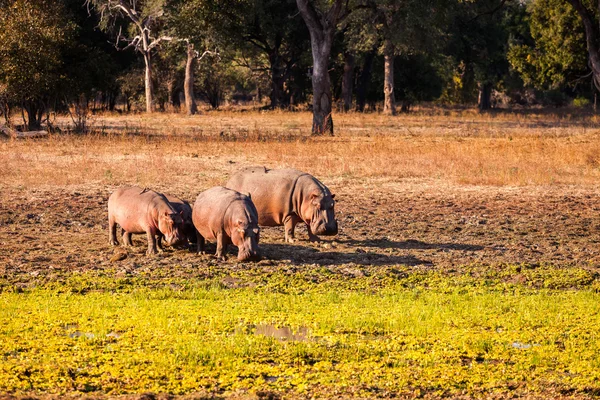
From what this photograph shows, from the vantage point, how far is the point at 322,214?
12.5 m

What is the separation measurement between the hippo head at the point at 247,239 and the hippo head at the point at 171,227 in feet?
3.01

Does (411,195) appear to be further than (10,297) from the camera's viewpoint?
Yes

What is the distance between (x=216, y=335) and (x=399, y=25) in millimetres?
29915

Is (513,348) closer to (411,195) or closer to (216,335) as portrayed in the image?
(216,335)

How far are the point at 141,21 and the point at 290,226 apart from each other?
134 ft

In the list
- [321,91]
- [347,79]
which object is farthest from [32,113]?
[347,79]

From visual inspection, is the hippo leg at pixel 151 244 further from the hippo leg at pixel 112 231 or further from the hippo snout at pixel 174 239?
the hippo leg at pixel 112 231

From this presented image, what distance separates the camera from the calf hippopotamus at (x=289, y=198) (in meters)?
12.5

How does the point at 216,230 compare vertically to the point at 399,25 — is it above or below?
below

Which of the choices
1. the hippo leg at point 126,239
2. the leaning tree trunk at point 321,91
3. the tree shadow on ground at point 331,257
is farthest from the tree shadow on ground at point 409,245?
the leaning tree trunk at point 321,91

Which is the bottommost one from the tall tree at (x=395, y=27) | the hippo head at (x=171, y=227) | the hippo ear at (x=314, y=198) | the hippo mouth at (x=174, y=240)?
the hippo mouth at (x=174, y=240)

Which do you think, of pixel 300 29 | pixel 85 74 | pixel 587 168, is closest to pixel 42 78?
pixel 85 74

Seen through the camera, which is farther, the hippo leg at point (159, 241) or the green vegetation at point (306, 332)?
the hippo leg at point (159, 241)

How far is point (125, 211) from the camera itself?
12453 mm
